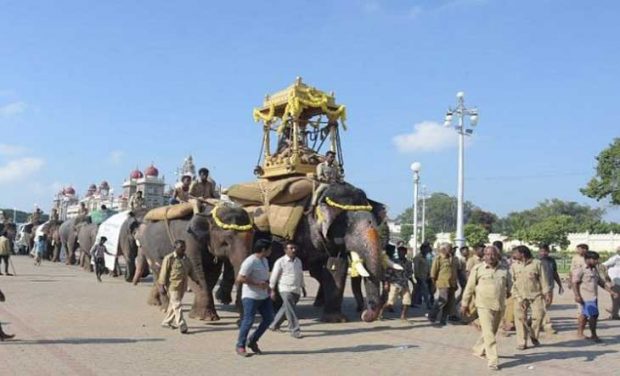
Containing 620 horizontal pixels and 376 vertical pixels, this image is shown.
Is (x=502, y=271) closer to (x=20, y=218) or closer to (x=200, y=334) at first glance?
(x=200, y=334)

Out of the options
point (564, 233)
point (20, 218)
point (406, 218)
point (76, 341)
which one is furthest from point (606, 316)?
point (20, 218)

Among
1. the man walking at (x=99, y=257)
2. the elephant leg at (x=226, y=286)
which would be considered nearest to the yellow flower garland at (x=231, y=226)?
the elephant leg at (x=226, y=286)

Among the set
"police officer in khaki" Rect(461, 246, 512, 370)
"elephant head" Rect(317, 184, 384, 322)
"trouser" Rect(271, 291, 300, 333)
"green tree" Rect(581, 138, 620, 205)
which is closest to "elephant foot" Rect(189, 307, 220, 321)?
"trouser" Rect(271, 291, 300, 333)

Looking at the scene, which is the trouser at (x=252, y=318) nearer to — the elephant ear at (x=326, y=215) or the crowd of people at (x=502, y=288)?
the crowd of people at (x=502, y=288)

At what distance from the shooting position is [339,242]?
11.3 m

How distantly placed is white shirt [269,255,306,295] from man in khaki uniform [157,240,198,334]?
59.0 inches

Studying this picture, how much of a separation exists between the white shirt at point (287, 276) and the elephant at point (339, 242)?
169cm

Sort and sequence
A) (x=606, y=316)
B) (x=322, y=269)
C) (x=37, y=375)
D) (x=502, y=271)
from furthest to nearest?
(x=606, y=316), (x=322, y=269), (x=502, y=271), (x=37, y=375)

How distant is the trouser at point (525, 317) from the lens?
362 inches

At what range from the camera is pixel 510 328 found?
35.4 ft

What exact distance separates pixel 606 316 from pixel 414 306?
416 cm

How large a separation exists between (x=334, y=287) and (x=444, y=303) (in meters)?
2.03

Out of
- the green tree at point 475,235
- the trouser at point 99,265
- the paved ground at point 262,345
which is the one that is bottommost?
the paved ground at point 262,345

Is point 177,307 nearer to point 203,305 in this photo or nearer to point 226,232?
point 203,305
